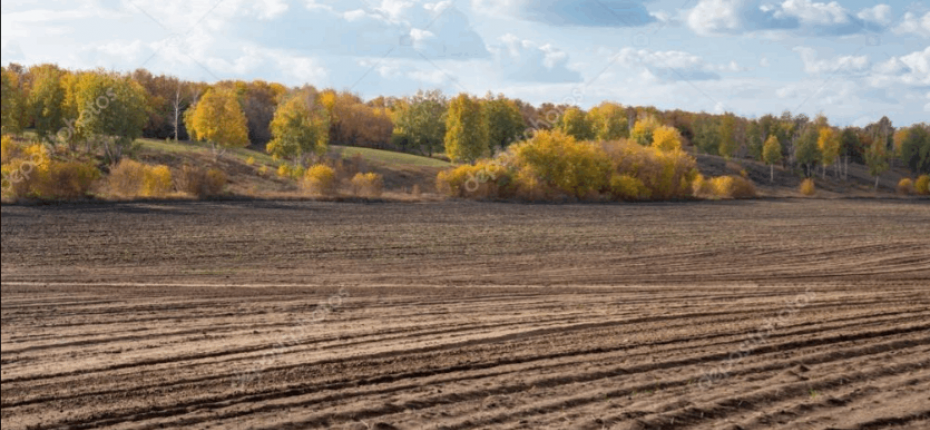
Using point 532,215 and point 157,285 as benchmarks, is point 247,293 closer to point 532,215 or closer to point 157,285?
point 157,285

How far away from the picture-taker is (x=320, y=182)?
162 feet

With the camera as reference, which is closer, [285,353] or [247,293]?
[285,353]

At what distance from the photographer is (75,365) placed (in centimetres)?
1032

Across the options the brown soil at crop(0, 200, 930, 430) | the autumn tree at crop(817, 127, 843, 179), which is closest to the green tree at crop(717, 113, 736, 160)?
the autumn tree at crop(817, 127, 843, 179)

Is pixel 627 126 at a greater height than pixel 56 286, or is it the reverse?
pixel 627 126

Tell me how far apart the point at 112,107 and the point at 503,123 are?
46.2 m

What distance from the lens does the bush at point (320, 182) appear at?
49.2 meters

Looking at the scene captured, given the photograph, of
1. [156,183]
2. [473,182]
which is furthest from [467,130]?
[156,183]

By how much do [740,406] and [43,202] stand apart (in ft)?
87.2

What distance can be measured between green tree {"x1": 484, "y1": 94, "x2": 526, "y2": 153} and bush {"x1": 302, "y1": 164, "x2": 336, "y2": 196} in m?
36.0

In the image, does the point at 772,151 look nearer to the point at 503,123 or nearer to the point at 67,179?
the point at 503,123

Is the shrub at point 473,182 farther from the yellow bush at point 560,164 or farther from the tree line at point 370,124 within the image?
the tree line at point 370,124

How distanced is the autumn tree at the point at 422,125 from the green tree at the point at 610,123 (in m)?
15.1

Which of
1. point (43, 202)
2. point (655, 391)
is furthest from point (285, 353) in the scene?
point (43, 202)
